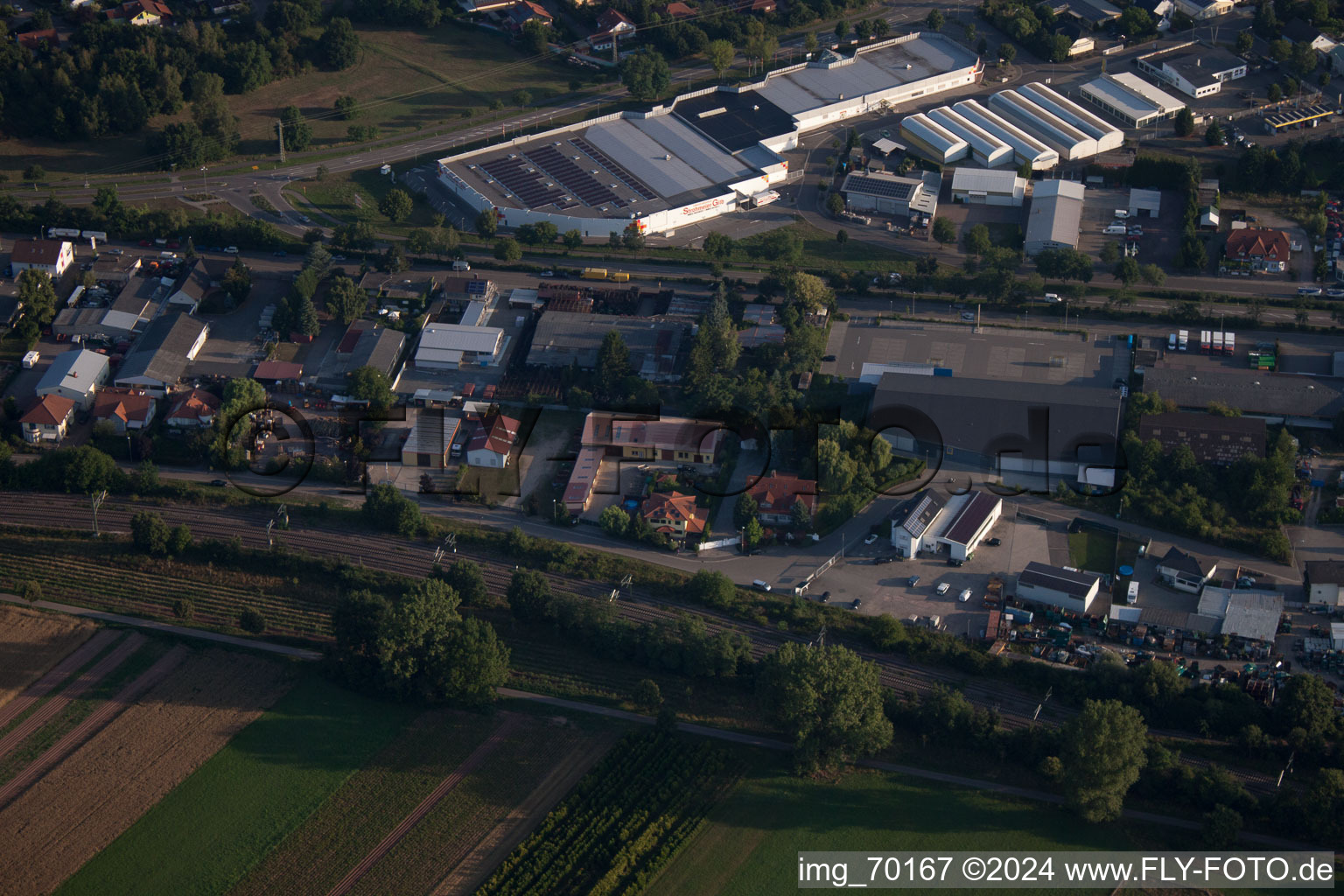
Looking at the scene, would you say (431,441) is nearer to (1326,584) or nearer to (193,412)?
(193,412)

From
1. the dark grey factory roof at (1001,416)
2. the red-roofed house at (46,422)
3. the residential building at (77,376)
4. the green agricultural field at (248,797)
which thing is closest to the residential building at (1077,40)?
the dark grey factory roof at (1001,416)

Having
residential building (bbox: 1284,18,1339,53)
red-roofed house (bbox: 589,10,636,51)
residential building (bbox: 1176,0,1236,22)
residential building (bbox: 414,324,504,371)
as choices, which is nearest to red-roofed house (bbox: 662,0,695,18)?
red-roofed house (bbox: 589,10,636,51)

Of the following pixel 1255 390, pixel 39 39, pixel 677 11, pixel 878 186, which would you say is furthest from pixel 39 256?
pixel 1255 390

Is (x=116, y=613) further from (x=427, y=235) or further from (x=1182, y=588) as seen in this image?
(x=1182, y=588)

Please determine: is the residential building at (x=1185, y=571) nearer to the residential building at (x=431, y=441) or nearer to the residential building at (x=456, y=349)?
the residential building at (x=431, y=441)

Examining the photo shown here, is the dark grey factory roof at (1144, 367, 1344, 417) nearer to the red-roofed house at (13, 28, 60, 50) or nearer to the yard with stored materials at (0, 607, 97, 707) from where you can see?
the yard with stored materials at (0, 607, 97, 707)

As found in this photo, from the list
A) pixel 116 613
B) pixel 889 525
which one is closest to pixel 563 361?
pixel 889 525
